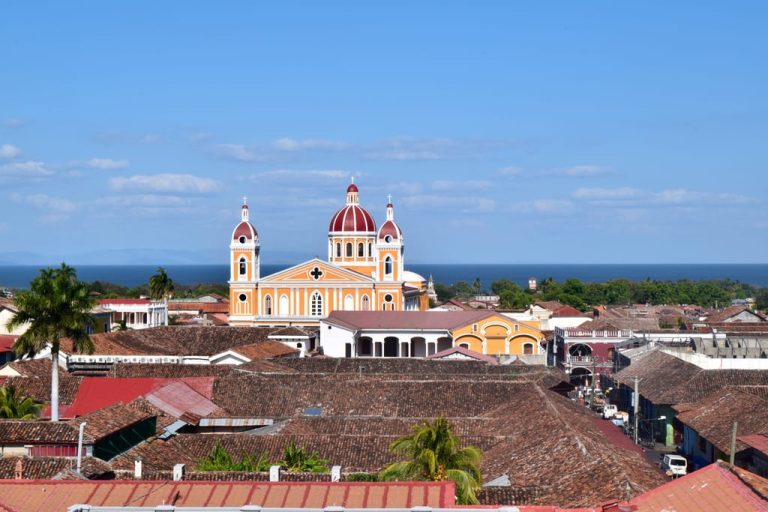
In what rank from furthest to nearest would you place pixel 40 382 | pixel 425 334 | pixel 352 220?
pixel 352 220 → pixel 425 334 → pixel 40 382

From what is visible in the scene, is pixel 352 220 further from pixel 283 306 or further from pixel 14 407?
pixel 14 407

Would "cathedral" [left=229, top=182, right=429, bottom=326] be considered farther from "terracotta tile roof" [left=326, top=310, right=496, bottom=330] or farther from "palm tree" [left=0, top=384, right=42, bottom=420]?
"palm tree" [left=0, top=384, right=42, bottom=420]

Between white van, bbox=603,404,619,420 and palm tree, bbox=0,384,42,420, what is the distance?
2416 centimetres

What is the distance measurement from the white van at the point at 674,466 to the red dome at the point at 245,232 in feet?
184

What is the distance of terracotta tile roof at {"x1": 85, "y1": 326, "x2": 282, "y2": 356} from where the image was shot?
6391cm

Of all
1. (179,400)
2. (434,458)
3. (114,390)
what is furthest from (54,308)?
(434,458)

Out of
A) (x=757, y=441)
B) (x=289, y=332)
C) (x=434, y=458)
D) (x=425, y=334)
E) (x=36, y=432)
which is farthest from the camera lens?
(x=425, y=334)

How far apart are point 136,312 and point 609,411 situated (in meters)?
44.2

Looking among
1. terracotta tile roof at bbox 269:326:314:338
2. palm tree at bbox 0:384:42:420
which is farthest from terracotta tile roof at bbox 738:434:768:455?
terracotta tile roof at bbox 269:326:314:338

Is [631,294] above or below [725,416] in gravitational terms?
above

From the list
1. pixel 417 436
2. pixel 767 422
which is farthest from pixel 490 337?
pixel 417 436

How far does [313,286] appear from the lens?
90.6 meters

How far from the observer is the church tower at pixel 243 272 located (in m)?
91.9

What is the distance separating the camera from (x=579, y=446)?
106ft
